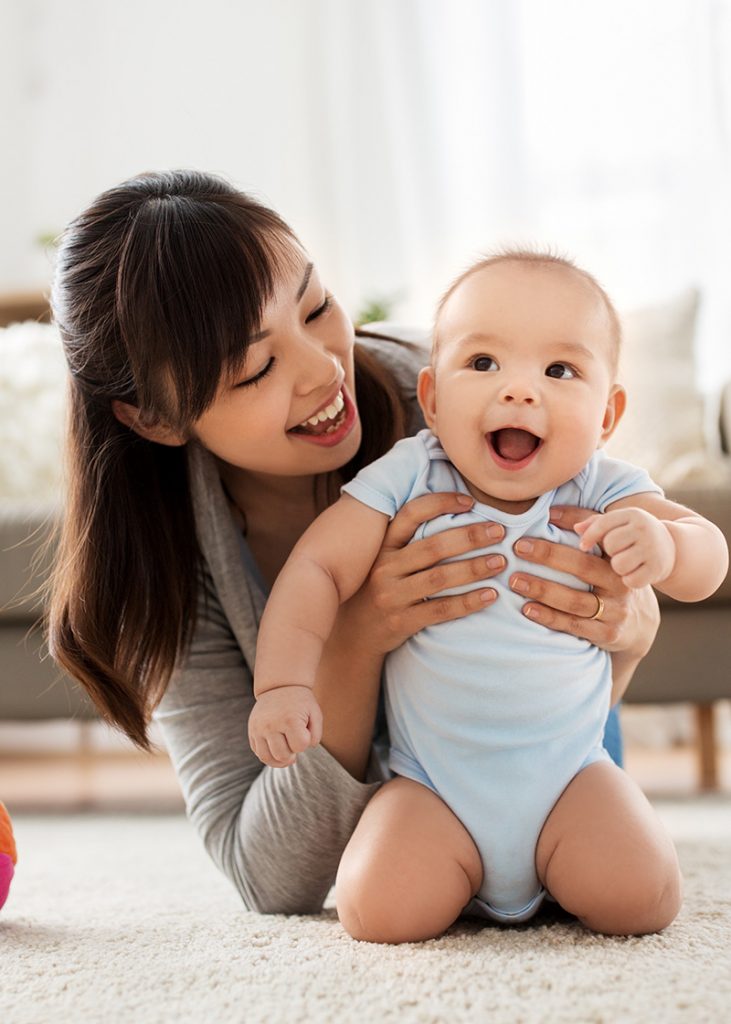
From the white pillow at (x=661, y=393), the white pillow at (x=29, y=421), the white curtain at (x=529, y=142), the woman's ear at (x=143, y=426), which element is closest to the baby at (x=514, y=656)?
the woman's ear at (x=143, y=426)

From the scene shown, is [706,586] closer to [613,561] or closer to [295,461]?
[613,561]

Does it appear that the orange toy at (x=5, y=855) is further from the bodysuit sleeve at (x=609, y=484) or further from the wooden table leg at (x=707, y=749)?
the wooden table leg at (x=707, y=749)

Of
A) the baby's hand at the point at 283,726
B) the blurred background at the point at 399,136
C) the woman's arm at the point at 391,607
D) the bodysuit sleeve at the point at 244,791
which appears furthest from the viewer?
the blurred background at the point at 399,136

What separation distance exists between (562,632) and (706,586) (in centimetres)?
13

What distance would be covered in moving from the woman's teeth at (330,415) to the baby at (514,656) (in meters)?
0.12

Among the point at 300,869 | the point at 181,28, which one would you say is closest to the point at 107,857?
the point at 300,869

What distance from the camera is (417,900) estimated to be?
0.95 meters

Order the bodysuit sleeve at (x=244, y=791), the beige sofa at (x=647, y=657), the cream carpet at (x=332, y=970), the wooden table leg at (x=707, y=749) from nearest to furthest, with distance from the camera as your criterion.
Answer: the cream carpet at (x=332, y=970) < the bodysuit sleeve at (x=244, y=791) < the beige sofa at (x=647, y=657) < the wooden table leg at (x=707, y=749)

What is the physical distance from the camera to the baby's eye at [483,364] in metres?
1.01

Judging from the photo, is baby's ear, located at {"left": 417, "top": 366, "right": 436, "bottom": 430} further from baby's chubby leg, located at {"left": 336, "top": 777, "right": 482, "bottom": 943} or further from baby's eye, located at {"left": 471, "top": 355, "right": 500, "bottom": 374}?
baby's chubby leg, located at {"left": 336, "top": 777, "right": 482, "bottom": 943}

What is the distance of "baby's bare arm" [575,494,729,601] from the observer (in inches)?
36.2

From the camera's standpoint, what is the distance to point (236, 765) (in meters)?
1.28

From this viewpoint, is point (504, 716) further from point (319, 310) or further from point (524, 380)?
point (319, 310)

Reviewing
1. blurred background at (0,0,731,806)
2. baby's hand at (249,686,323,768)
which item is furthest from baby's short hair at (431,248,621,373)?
blurred background at (0,0,731,806)
